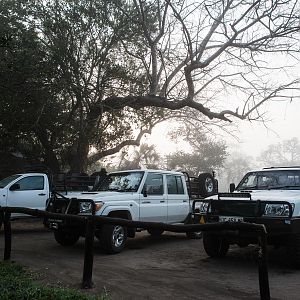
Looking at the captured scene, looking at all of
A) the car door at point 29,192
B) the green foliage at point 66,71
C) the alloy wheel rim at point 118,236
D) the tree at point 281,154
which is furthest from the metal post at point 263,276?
the tree at point 281,154

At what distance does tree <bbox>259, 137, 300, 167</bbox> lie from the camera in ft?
387

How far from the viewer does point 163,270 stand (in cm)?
723

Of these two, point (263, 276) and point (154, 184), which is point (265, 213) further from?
point (154, 184)

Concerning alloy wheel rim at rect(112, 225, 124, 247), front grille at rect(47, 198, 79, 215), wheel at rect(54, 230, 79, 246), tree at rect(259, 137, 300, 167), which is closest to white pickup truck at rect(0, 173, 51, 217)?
wheel at rect(54, 230, 79, 246)

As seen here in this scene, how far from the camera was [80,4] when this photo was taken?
1777 cm

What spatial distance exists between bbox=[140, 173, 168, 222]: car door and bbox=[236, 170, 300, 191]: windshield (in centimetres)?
219

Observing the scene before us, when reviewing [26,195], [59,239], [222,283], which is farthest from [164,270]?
[26,195]

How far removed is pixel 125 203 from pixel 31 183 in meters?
5.53

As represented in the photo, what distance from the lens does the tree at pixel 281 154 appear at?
4648 inches

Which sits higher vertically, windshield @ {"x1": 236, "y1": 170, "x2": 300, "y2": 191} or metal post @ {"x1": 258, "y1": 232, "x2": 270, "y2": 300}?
windshield @ {"x1": 236, "y1": 170, "x2": 300, "y2": 191}

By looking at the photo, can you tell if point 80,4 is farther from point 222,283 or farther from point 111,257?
point 222,283

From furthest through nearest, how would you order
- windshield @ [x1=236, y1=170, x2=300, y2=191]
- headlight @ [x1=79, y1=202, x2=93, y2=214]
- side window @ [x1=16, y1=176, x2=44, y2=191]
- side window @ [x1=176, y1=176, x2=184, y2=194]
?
side window @ [x1=16, y1=176, x2=44, y2=191] → side window @ [x1=176, y1=176, x2=184, y2=194] → headlight @ [x1=79, y1=202, x2=93, y2=214] → windshield @ [x1=236, y1=170, x2=300, y2=191]

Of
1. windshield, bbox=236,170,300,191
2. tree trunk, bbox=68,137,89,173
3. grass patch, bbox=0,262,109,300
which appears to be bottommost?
grass patch, bbox=0,262,109,300

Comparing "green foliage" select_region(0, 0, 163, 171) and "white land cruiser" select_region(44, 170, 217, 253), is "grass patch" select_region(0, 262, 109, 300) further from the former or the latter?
"green foliage" select_region(0, 0, 163, 171)
